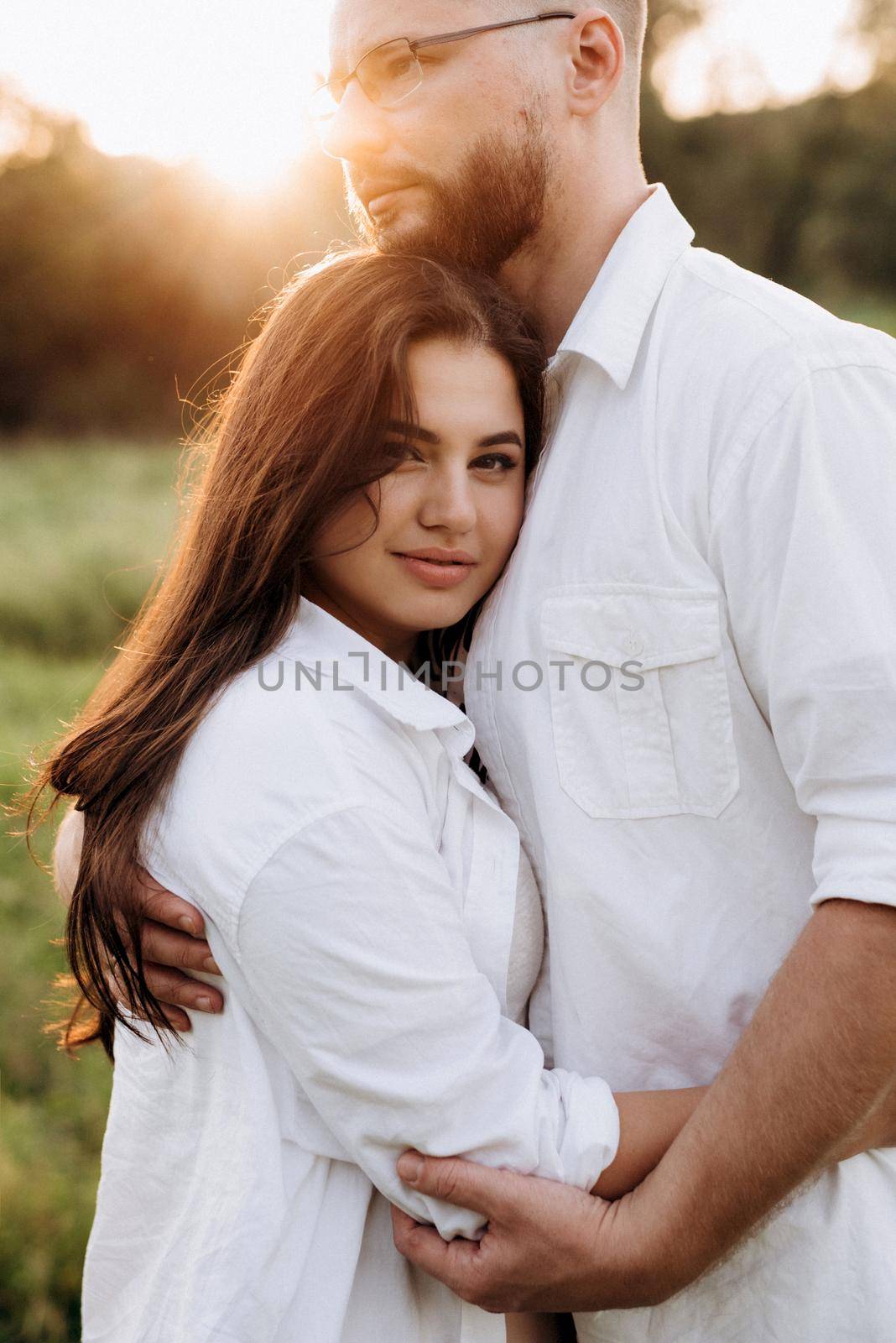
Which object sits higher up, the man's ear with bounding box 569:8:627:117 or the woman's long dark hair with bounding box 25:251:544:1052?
the man's ear with bounding box 569:8:627:117

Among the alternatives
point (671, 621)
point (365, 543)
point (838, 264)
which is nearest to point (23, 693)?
point (365, 543)

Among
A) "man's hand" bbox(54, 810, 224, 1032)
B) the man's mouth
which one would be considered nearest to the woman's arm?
"man's hand" bbox(54, 810, 224, 1032)

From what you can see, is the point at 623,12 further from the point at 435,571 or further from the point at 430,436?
the point at 435,571

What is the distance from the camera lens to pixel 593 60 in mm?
1800

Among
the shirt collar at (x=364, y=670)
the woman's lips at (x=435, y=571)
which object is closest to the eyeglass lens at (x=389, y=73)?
the woman's lips at (x=435, y=571)

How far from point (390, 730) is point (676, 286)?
0.74 metres

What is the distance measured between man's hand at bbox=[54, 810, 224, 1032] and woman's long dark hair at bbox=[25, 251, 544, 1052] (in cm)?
2

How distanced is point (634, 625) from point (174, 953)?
2.43 feet

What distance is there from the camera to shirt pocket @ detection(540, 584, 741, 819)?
56.3 inches

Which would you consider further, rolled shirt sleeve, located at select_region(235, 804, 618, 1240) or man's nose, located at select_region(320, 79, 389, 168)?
man's nose, located at select_region(320, 79, 389, 168)

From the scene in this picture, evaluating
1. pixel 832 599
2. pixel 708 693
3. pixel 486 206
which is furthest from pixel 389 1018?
pixel 486 206

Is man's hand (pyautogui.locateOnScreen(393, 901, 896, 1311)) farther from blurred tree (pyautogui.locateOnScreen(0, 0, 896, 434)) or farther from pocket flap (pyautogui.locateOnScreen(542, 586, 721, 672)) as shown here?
blurred tree (pyautogui.locateOnScreen(0, 0, 896, 434))

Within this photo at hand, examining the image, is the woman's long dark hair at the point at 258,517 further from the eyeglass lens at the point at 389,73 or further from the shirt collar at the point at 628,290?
the eyeglass lens at the point at 389,73

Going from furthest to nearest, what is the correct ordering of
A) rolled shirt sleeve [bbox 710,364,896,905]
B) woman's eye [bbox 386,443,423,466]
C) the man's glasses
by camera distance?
the man's glasses → woman's eye [bbox 386,443,423,466] → rolled shirt sleeve [bbox 710,364,896,905]
